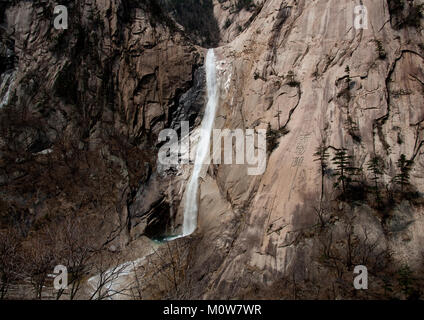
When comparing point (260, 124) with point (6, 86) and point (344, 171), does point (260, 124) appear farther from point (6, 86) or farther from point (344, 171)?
point (6, 86)

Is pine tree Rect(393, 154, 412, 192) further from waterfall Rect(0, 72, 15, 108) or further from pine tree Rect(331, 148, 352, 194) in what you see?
waterfall Rect(0, 72, 15, 108)

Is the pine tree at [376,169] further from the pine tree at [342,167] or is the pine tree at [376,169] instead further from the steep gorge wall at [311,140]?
the pine tree at [342,167]

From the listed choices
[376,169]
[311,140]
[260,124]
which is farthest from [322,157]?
[260,124]

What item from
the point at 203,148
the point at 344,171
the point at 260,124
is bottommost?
the point at 344,171

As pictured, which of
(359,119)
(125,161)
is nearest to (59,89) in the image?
(125,161)

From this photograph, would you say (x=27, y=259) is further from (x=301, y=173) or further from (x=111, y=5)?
(x=111, y=5)

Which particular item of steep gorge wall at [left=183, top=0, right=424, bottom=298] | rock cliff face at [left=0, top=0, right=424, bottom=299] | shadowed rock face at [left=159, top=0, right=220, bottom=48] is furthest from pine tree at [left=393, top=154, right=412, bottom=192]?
shadowed rock face at [left=159, top=0, right=220, bottom=48]
